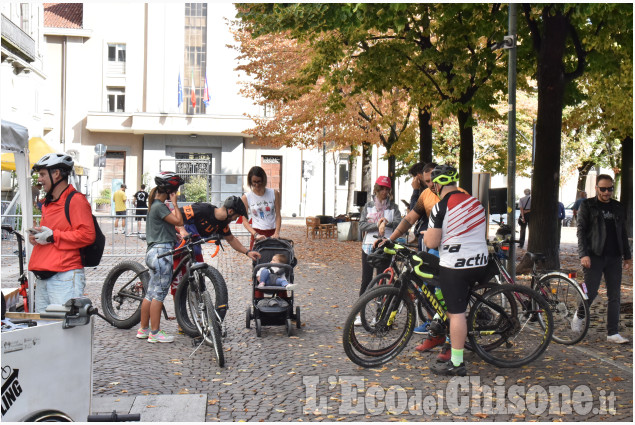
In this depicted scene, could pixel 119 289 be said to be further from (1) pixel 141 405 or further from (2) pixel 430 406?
(2) pixel 430 406

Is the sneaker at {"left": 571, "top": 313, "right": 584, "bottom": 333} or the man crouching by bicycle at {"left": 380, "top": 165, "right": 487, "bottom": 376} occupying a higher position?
the man crouching by bicycle at {"left": 380, "top": 165, "right": 487, "bottom": 376}

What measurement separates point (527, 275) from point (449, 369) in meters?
7.52

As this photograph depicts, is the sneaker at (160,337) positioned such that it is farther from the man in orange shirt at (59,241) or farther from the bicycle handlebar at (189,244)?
the man in orange shirt at (59,241)

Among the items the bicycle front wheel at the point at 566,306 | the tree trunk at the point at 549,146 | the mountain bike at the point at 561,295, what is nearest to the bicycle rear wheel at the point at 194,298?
the mountain bike at the point at 561,295

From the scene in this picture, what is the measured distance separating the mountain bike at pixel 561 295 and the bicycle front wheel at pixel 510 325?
89 cm

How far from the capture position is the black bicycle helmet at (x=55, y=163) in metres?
5.50

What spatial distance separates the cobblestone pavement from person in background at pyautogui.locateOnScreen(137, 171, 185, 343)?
1.02 ft

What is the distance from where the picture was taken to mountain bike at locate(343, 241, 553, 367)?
6.73 metres

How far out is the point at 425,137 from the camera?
767 inches

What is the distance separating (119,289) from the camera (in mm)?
8750

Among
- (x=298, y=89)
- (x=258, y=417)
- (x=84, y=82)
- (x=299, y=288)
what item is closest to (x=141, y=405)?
(x=258, y=417)

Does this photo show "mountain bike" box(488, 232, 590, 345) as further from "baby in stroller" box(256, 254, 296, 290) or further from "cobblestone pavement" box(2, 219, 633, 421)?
"baby in stroller" box(256, 254, 296, 290)

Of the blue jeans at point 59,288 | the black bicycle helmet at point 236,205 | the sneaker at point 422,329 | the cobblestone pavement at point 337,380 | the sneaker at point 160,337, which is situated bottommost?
the cobblestone pavement at point 337,380

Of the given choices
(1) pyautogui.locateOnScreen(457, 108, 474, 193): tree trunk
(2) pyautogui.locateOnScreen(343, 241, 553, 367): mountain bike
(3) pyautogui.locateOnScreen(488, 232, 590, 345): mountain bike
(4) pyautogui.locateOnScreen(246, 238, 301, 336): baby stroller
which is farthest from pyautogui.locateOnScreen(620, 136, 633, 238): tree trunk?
(2) pyautogui.locateOnScreen(343, 241, 553, 367): mountain bike
